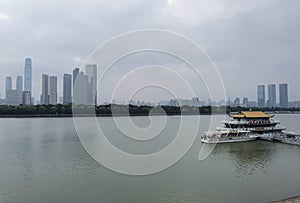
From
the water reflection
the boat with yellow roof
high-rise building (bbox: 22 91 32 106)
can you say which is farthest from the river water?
high-rise building (bbox: 22 91 32 106)

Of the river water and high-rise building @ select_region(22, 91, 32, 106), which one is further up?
high-rise building @ select_region(22, 91, 32, 106)

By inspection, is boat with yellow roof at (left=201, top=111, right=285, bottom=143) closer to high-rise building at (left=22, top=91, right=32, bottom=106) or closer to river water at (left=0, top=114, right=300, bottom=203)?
river water at (left=0, top=114, right=300, bottom=203)

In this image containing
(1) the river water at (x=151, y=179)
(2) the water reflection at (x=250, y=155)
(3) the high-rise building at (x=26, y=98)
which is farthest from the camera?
(3) the high-rise building at (x=26, y=98)

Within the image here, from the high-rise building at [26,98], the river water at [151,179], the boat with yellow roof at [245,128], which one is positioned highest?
the high-rise building at [26,98]

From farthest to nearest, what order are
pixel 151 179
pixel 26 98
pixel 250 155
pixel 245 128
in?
pixel 26 98
pixel 245 128
pixel 250 155
pixel 151 179

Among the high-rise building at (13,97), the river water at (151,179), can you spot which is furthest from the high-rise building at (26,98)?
the river water at (151,179)

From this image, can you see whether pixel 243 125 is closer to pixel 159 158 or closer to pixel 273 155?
pixel 273 155

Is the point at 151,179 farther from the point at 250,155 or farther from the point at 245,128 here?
the point at 245,128

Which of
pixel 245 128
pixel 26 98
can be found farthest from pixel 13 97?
pixel 245 128

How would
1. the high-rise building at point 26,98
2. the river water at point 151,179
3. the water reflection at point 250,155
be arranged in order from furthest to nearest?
the high-rise building at point 26,98 → the water reflection at point 250,155 → the river water at point 151,179

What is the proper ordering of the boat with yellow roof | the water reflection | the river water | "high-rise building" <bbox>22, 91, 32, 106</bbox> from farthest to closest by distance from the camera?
"high-rise building" <bbox>22, 91, 32, 106</bbox> < the boat with yellow roof < the water reflection < the river water

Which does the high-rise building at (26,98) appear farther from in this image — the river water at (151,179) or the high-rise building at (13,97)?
the river water at (151,179)
